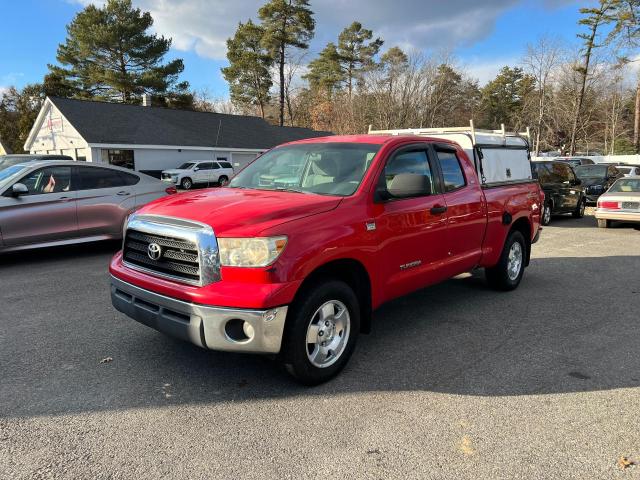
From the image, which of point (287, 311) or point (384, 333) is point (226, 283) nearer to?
point (287, 311)

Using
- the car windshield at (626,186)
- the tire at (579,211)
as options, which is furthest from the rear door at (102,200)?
the tire at (579,211)

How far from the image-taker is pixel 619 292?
6.70m

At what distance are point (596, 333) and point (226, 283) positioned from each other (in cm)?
395

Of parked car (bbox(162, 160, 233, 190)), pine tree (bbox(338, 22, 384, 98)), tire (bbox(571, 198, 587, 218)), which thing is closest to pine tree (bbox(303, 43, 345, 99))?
pine tree (bbox(338, 22, 384, 98))

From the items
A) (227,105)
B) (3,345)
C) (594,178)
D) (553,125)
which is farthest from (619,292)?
(227,105)

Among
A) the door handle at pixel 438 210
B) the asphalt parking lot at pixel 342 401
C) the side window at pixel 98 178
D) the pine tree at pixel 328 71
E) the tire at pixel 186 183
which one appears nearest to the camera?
the asphalt parking lot at pixel 342 401

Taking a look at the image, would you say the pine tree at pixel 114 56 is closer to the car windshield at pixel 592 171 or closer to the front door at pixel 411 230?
the car windshield at pixel 592 171

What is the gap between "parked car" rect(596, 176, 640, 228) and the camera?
12797mm

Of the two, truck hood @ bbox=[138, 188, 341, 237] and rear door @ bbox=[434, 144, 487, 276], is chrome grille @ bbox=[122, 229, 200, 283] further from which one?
rear door @ bbox=[434, 144, 487, 276]

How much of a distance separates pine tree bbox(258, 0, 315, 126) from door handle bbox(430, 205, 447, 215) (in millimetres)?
46659

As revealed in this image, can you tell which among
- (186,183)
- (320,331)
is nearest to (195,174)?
(186,183)

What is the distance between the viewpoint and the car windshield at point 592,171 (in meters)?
19.0

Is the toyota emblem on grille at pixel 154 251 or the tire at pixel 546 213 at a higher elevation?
the toyota emblem on grille at pixel 154 251

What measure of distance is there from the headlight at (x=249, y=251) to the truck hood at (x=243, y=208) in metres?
0.06
